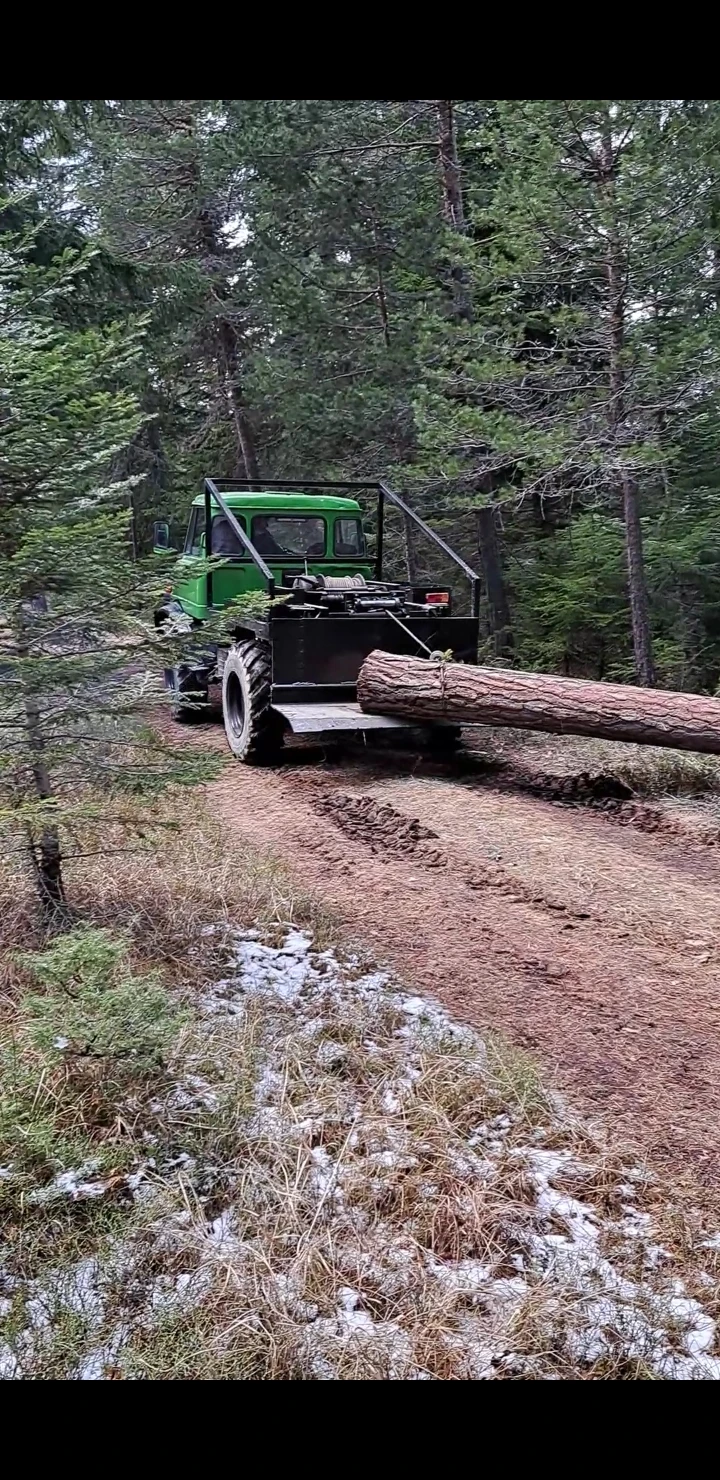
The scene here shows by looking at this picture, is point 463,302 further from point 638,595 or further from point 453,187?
point 638,595

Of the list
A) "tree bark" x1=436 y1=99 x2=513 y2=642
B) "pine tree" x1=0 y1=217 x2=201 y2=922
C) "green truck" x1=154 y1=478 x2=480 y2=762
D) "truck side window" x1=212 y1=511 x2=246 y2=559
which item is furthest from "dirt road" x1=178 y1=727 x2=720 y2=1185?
"tree bark" x1=436 y1=99 x2=513 y2=642

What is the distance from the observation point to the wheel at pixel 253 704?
23.8 feet

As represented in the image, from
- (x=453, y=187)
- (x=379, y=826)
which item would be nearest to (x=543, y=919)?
(x=379, y=826)

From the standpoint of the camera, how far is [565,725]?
6273 mm

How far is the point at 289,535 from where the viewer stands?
887cm

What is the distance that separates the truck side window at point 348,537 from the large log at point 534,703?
7.70 ft

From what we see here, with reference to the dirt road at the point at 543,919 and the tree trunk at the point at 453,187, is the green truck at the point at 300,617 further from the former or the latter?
the tree trunk at the point at 453,187

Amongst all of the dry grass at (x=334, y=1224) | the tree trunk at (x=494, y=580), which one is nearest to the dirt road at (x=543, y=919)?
the dry grass at (x=334, y=1224)
